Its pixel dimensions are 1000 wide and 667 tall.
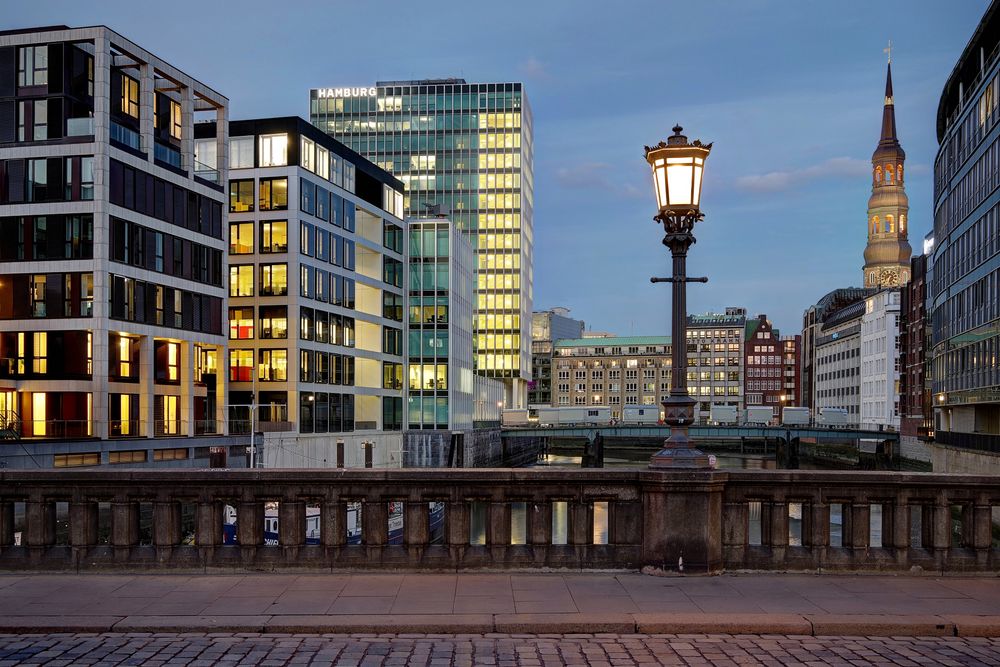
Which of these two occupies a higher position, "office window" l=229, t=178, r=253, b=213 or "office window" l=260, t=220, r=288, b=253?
"office window" l=229, t=178, r=253, b=213

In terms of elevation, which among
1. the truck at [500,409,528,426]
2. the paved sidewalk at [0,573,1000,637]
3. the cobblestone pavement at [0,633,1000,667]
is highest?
the paved sidewalk at [0,573,1000,637]

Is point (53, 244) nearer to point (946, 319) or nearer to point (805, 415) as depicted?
point (946, 319)

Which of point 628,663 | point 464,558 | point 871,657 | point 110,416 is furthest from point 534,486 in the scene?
point 110,416

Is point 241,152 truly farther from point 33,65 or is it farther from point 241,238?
point 33,65

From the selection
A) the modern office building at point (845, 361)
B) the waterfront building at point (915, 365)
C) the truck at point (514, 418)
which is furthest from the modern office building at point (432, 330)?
the modern office building at point (845, 361)

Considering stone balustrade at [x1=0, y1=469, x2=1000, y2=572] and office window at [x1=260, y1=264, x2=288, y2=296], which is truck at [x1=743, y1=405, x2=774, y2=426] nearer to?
office window at [x1=260, y1=264, x2=288, y2=296]

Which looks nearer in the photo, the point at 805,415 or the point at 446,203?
the point at 805,415

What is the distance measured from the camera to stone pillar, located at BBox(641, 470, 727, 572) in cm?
1330

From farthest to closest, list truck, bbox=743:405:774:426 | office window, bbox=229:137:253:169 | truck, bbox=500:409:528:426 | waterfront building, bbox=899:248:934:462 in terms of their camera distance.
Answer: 1. truck, bbox=500:409:528:426
2. truck, bbox=743:405:774:426
3. waterfront building, bbox=899:248:934:462
4. office window, bbox=229:137:253:169

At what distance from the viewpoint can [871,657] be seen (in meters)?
10.1

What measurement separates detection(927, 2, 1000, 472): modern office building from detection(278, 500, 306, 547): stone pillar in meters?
55.5

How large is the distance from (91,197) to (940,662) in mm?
55975

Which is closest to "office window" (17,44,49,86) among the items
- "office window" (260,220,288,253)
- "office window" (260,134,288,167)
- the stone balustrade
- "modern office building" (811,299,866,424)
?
"office window" (260,134,288,167)

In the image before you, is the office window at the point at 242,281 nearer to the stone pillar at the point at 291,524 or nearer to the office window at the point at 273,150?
the office window at the point at 273,150
